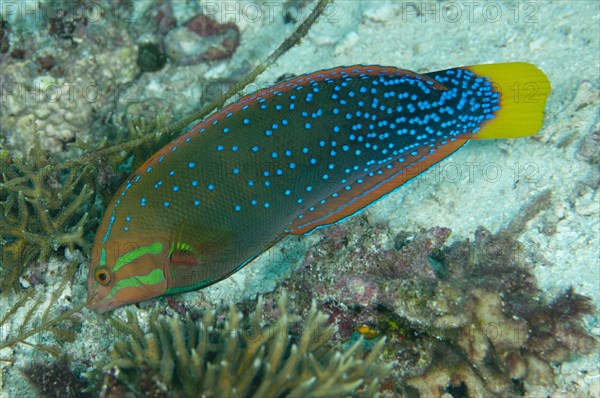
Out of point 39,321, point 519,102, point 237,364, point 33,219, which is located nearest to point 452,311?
point 237,364

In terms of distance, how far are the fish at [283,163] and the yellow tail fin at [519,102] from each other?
0.01m

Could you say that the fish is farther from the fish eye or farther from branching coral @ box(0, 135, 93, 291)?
branching coral @ box(0, 135, 93, 291)

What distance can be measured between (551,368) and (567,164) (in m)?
2.68

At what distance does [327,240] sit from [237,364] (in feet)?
5.88

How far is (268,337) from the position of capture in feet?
13.2

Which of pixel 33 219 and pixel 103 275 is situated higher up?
pixel 103 275

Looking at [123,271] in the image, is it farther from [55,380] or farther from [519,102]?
[519,102]

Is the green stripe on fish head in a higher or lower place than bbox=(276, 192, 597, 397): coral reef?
higher

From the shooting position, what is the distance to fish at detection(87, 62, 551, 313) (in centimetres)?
405

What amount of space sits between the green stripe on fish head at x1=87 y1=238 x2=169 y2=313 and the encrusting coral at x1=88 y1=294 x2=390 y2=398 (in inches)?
16.2

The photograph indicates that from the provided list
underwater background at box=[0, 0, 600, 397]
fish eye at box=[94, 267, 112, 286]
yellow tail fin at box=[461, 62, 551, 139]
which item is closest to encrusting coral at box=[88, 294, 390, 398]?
underwater background at box=[0, 0, 600, 397]

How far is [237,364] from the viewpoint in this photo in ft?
12.7

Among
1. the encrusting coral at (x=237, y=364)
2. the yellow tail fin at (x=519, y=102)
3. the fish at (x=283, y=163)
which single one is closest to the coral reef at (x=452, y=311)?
the encrusting coral at (x=237, y=364)

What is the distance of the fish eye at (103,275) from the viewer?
391cm
